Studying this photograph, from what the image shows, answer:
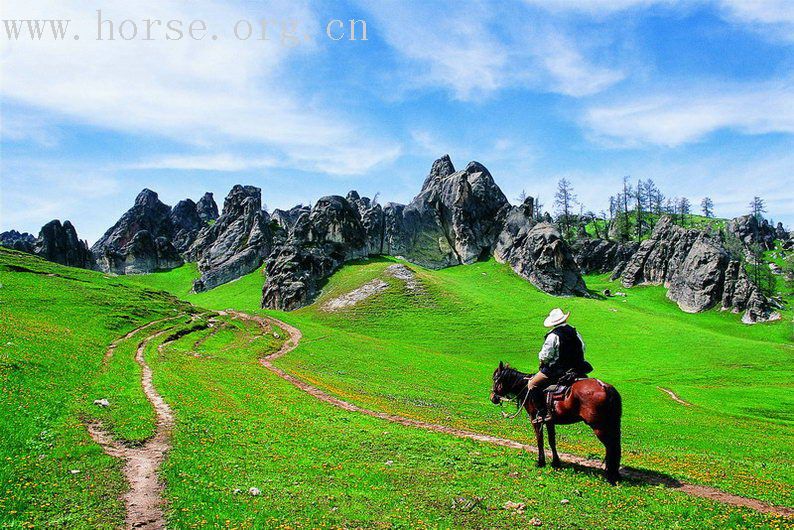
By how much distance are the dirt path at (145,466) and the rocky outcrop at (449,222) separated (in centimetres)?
12640

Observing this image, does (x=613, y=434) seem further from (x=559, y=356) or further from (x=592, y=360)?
(x=592, y=360)

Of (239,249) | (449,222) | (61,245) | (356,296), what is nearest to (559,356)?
(356,296)

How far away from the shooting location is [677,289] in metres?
128

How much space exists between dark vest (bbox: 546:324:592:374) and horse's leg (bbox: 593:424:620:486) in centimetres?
249

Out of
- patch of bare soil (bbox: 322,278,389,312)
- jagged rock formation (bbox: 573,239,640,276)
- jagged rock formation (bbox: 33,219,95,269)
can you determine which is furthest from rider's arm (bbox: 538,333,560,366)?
jagged rock formation (bbox: 33,219,95,269)

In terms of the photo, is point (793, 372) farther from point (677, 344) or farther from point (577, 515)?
point (577, 515)

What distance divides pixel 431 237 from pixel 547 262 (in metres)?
48.4

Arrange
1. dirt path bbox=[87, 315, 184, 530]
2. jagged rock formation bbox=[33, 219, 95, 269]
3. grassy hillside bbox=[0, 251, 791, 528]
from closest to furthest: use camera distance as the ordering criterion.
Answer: dirt path bbox=[87, 315, 184, 530], grassy hillside bbox=[0, 251, 791, 528], jagged rock formation bbox=[33, 219, 95, 269]

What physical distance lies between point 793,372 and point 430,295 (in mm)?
59138

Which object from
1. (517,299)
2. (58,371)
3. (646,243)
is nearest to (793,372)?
(517,299)

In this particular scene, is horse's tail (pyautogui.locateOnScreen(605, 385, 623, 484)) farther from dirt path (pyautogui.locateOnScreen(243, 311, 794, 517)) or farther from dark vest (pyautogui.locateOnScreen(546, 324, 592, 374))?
dark vest (pyautogui.locateOnScreen(546, 324, 592, 374))

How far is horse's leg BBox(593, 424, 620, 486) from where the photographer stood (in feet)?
50.2

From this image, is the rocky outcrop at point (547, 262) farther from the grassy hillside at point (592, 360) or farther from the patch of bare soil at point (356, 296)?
the patch of bare soil at point (356, 296)

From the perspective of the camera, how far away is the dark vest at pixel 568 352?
56.7 ft
